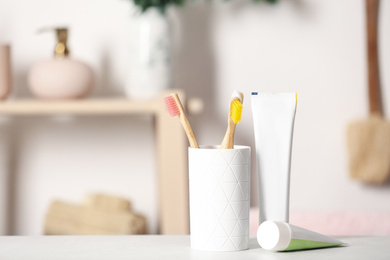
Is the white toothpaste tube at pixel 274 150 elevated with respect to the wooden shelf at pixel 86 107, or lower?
lower

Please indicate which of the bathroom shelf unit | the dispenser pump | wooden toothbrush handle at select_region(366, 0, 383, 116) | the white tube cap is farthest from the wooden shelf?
the white tube cap

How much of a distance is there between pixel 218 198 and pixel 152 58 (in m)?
0.72

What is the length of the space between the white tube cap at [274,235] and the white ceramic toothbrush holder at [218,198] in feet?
0.08

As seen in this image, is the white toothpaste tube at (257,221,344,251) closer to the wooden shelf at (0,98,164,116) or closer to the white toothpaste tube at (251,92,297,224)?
the white toothpaste tube at (251,92,297,224)

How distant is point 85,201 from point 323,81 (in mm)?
638

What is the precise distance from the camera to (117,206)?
1.33 metres

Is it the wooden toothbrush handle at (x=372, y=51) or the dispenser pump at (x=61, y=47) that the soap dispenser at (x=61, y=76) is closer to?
the dispenser pump at (x=61, y=47)

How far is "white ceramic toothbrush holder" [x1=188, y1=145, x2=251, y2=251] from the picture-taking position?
1.93ft

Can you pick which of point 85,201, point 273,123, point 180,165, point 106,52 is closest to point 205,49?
point 106,52

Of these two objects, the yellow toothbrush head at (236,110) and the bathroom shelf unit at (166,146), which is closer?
the yellow toothbrush head at (236,110)

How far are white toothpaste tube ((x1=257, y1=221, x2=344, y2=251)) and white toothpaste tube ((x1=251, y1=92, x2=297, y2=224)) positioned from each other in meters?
0.03

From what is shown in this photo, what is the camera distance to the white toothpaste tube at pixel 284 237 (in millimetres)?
579

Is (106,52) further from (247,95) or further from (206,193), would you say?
(206,193)

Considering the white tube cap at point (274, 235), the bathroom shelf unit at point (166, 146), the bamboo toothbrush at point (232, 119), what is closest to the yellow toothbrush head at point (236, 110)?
the bamboo toothbrush at point (232, 119)
